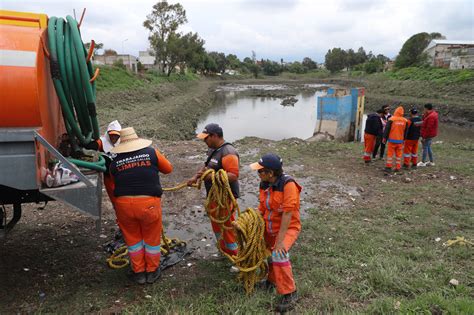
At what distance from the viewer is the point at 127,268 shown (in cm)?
424

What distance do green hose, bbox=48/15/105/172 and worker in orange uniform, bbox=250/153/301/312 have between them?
70.7 inches

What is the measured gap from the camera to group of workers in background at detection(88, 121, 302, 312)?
3414 mm

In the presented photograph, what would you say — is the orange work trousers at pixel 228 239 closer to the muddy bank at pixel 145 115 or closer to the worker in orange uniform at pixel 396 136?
the worker in orange uniform at pixel 396 136

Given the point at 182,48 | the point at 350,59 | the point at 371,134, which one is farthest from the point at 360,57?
the point at 371,134

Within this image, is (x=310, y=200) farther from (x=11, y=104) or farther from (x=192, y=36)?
(x=192, y=36)

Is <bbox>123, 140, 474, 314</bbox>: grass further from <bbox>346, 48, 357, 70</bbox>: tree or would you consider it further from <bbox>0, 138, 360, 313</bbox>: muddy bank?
<bbox>346, 48, 357, 70</bbox>: tree

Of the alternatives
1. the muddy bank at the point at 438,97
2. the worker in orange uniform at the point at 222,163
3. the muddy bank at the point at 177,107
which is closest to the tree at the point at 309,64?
the muddy bank at the point at 438,97

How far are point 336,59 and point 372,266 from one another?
85.8 m

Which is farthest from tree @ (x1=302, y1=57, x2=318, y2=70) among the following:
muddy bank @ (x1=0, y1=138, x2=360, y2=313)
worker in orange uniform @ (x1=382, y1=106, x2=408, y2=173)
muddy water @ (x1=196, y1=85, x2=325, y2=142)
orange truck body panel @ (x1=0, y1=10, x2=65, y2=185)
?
orange truck body panel @ (x1=0, y1=10, x2=65, y2=185)

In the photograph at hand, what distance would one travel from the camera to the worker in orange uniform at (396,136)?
8.58 metres

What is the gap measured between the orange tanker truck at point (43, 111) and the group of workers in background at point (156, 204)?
11.4 inches

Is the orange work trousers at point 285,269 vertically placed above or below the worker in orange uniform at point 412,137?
below

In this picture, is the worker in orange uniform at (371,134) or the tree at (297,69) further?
the tree at (297,69)

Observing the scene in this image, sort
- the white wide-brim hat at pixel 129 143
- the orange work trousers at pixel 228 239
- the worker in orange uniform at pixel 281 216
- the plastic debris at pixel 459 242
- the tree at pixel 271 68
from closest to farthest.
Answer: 1. the worker in orange uniform at pixel 281 216
2. the white wide-brim hat at pixel 129 143
3. the orange work trousers at pixel 228 239
4. the plastic debris at pixel 459 242
5. the tree at pixel 271 68
